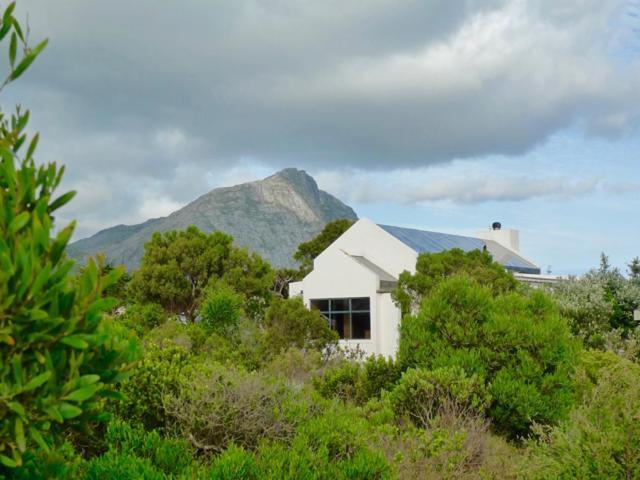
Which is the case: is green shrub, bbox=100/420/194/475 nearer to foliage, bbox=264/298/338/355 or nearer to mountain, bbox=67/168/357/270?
foliage, bbox=264/298/338/355

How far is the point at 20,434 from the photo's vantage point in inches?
139

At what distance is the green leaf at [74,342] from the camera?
3.74 m

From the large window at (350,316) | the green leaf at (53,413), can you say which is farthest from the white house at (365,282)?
the green leaf at (53,413)

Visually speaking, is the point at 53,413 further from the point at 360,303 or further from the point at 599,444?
the point at 360,303

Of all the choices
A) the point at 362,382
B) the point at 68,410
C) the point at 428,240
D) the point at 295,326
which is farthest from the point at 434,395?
the point at 428,240

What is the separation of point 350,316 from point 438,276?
5833 millimetres

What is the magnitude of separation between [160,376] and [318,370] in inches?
422

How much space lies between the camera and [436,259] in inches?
1253

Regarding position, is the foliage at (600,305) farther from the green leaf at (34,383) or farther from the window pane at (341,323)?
the green leaf at (34,383)

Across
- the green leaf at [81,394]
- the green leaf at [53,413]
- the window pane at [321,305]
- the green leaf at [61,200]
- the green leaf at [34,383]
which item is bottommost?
the green leaf at [53,413]

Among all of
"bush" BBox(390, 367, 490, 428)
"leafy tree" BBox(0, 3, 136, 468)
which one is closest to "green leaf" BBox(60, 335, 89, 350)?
"leafy tree" BBox(0, 3, 136, 468)

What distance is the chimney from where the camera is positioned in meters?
51.4

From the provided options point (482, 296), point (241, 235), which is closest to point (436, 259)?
point (482, 296)

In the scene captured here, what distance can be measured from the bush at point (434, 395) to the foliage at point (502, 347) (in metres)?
0.83
